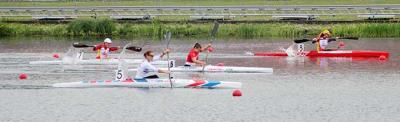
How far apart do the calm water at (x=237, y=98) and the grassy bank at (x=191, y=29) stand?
18747 mm

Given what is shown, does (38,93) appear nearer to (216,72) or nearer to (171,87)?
→ (171,87)

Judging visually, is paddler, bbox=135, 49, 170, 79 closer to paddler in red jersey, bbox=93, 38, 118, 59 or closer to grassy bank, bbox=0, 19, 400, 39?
paddler in red jersey, bbox=93, 38, 118, 59

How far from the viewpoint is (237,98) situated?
116 feet

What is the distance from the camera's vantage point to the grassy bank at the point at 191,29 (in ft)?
229

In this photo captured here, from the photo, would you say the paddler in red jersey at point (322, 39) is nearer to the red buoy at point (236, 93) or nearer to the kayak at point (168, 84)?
the kayak at point (168, 84)

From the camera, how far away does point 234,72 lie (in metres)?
44.0

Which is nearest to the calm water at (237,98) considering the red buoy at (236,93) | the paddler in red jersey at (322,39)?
the red buoy at (236,93)

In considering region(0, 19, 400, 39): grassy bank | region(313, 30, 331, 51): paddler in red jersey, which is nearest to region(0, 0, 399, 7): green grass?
region(0, 19, 400, 39): grassy bank

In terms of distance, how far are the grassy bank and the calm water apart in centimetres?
1875

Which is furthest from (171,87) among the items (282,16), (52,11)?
(52,11)

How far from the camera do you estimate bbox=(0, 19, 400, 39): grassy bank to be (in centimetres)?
6969

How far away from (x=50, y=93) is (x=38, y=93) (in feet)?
1.48

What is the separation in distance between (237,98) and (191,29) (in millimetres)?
38627

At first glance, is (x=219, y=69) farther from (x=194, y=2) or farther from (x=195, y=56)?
(x=194, y=2)
